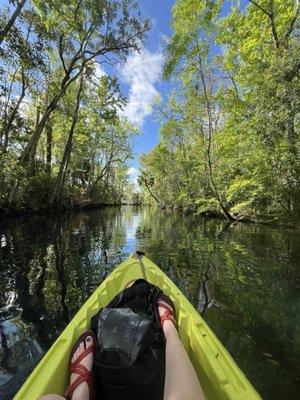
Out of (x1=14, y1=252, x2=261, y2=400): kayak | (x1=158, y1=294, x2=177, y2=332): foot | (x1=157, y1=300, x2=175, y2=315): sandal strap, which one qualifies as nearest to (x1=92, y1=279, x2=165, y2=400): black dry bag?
(x1=158, y1=294, x2=177, y2=332): foot

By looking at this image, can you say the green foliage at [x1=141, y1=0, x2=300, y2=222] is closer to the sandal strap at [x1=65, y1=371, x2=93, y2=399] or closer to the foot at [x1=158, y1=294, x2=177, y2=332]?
the foot at [x1=158, y1=294, x2=177, y2=332]

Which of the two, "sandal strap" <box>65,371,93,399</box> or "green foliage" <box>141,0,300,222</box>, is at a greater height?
"green foliage" <box>141,0,300,222</box>

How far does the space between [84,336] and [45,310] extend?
231 centimetres

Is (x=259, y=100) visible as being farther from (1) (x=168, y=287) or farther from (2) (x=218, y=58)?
(1) (x=168, y=287)

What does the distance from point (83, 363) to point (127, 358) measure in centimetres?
34

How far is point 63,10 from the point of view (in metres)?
14.7

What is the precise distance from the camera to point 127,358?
2008 millimetres

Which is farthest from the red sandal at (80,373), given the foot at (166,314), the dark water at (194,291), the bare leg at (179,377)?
the dark water at (194,291)

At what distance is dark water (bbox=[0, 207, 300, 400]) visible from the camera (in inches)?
125

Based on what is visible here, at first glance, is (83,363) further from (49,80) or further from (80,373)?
(49,80)

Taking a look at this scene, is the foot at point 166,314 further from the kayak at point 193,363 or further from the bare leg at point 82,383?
the bare leg at point 82,383

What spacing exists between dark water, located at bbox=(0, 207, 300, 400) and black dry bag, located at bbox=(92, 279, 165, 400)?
1146mm

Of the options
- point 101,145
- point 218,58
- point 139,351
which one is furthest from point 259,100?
point 101,145

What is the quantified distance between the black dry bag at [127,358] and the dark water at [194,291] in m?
1.15
